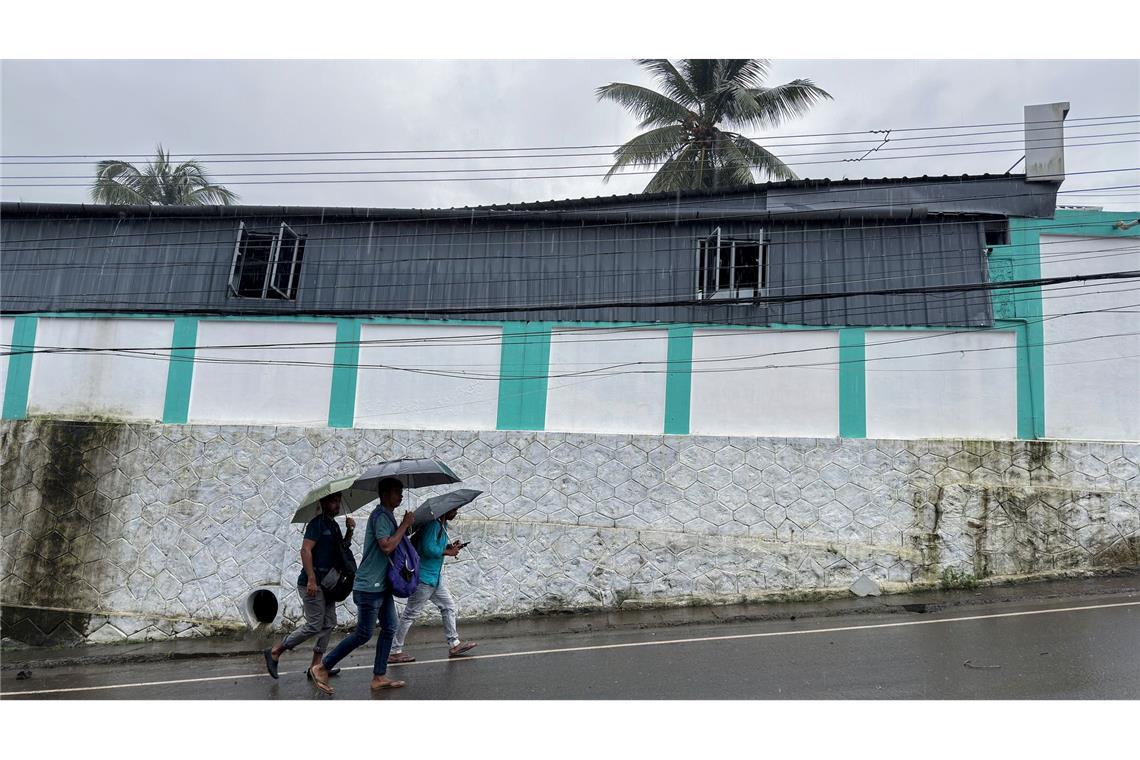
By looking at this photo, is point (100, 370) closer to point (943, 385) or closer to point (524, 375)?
point (524, 375)

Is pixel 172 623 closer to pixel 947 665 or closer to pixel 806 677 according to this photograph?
pixel 806 677

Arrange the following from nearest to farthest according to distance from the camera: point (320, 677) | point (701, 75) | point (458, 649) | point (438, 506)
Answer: point (320, 677)
point (438, 506)
point (458, 649)
point (701, 75)

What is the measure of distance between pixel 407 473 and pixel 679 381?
21.4 ft

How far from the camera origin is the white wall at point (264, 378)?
12320mm

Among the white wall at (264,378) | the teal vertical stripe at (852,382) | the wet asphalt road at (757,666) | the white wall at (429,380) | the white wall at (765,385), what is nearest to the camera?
the wet asphalt road at (757,666)

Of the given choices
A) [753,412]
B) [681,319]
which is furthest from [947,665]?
[681,319]

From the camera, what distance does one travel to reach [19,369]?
12758 mm

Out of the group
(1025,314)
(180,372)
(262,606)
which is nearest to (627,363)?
(1025,314)

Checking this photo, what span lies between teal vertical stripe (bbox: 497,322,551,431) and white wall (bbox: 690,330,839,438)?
2320 millimetres

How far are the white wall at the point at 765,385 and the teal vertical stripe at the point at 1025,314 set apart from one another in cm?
265

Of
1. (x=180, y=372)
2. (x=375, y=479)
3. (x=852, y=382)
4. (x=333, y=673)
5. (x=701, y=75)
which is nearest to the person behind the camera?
(x=375, y=479)

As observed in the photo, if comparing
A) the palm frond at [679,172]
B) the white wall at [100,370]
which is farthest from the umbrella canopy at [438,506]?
the palm frond at [679,172]

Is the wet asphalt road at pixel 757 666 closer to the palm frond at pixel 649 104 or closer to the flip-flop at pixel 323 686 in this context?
the flip-flop at pixel 323 686

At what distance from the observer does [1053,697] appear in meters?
6.06
